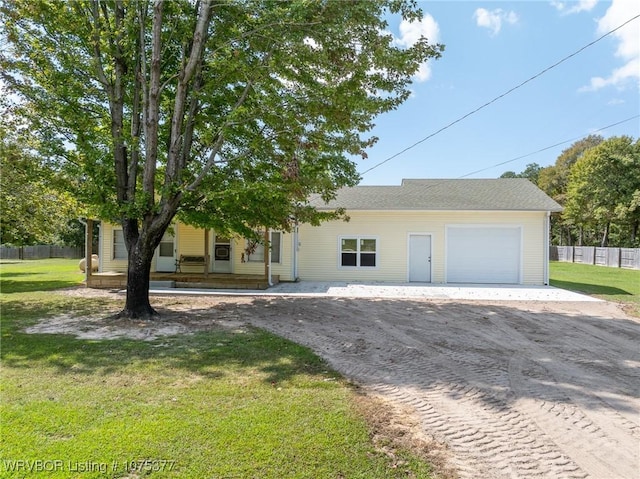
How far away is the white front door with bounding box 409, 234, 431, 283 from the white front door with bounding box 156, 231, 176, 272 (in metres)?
9.80

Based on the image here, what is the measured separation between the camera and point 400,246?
566 inches

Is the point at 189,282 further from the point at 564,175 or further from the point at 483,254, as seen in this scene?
the point at 564,175

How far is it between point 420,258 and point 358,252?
2.48 metres

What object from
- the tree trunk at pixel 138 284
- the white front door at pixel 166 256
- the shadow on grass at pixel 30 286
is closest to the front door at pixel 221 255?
the white front door at pixel 166 256

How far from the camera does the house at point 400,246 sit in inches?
547

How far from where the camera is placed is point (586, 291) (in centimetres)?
1255

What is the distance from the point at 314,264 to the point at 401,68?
8862 mm

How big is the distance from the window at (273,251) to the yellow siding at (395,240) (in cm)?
91

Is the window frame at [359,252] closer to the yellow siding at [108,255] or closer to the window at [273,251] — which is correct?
the window at [273,251]

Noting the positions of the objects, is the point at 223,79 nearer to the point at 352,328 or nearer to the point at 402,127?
the point at 352,328

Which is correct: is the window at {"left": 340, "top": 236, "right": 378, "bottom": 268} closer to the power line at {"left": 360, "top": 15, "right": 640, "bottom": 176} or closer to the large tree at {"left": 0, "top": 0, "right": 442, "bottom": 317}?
the power line at {"left": 360, "top": 15, "right": 640, "bottom": 176}

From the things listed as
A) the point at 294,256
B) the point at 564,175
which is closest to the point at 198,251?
the point at 294,256

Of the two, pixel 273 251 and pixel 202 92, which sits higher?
pixel 202 92

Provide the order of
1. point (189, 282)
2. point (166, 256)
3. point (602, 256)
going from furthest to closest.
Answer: point (602, 256) → point (166, 256) → point (189, 282)
